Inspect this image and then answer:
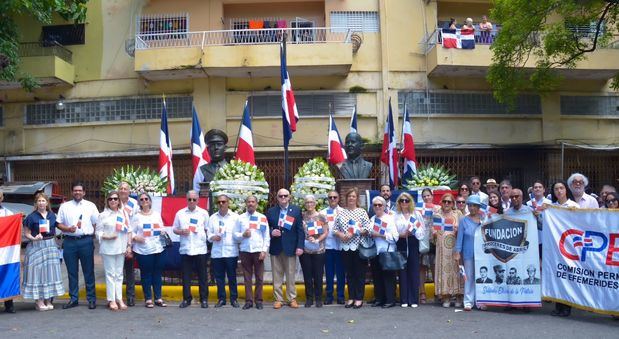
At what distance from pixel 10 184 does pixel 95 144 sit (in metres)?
2.79

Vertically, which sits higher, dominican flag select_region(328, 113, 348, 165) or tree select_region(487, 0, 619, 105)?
tree select_region(487, 0, 619, 105)

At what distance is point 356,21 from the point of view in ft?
61.5

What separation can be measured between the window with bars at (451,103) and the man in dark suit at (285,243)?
34.5ft

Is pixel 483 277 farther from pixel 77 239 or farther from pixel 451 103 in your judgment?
pixel 451 103

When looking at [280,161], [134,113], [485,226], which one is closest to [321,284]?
[485,226]

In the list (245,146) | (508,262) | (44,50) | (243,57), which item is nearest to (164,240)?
(245,146)

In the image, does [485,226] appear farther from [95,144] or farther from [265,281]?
[95,144]

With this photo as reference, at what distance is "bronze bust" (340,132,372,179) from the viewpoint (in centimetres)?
1188

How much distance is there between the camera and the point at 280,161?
61.0 feet

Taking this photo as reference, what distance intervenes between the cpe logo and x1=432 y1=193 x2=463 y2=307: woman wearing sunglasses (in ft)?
4.96

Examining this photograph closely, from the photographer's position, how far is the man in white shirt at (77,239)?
28.9ft

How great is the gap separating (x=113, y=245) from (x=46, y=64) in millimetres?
11587

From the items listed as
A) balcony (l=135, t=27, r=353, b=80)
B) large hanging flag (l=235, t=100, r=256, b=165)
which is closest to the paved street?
large hanging flag (l=235, t=100, r=256, b=165)

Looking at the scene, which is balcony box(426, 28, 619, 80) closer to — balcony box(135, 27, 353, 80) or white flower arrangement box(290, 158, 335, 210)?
balcony box(135, 27, 353, 80)
